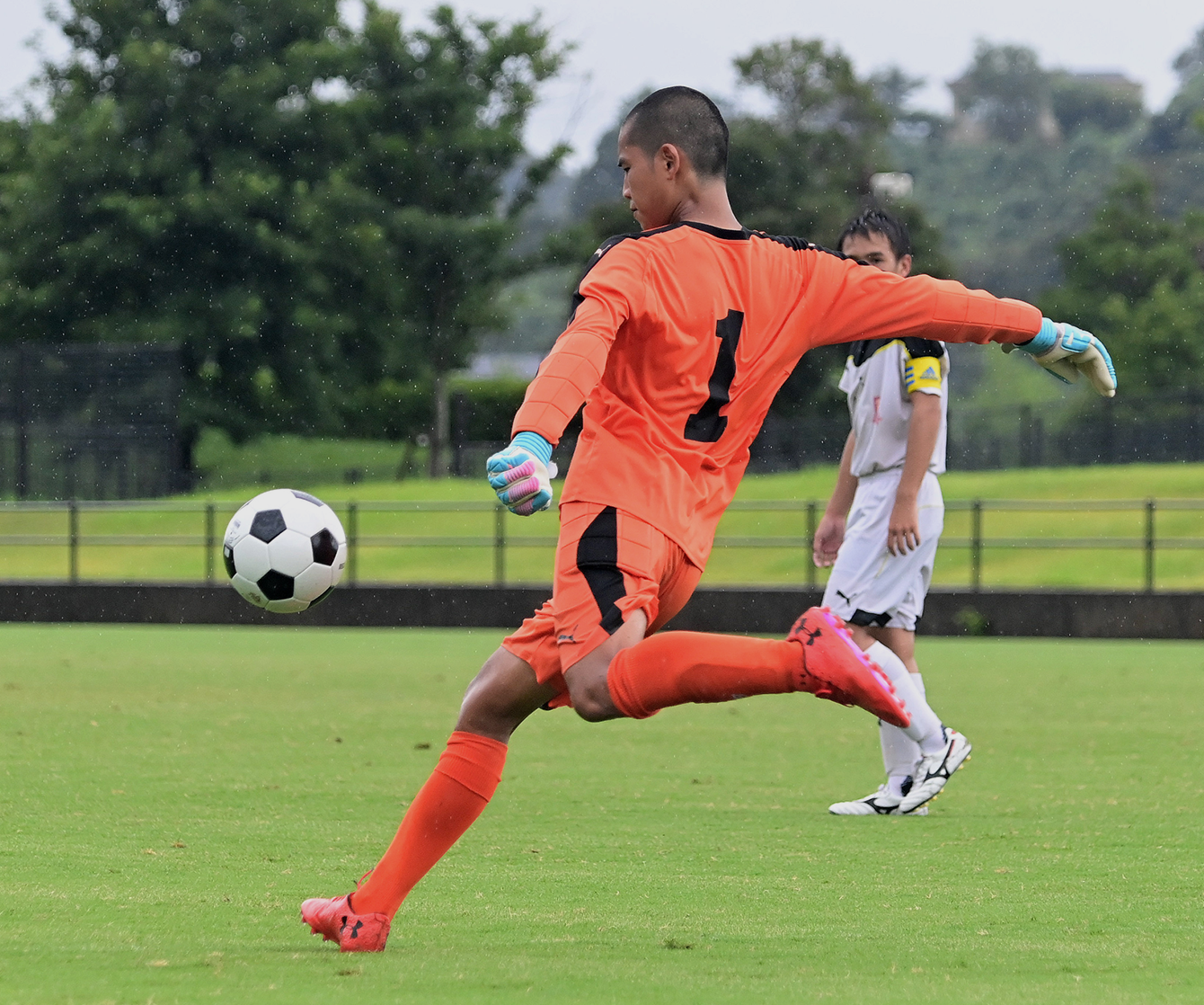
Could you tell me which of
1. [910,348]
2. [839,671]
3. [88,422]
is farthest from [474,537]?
[839,671]

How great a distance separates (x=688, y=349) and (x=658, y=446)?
23cm

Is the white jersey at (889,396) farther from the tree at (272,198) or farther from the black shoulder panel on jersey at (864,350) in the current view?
the tree at (272,198)

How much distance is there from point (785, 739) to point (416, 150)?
37.1 meters

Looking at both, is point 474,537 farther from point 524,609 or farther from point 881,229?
point 881,229

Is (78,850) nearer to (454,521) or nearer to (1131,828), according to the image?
(1131,828)

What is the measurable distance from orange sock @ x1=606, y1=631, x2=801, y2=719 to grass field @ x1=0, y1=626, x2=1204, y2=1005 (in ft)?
1.94

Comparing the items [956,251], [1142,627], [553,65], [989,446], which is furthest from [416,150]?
[956,251]

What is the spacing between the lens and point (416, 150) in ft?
146

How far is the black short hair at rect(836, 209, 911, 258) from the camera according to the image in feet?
21.6

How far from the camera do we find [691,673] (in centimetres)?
383

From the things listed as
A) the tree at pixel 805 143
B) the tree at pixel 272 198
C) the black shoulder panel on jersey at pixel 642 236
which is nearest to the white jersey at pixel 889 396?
the black shoulder panel on jersey at pixel 642 236

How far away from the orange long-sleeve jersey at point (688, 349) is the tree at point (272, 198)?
37.2 metres

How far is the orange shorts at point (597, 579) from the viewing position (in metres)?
3.92

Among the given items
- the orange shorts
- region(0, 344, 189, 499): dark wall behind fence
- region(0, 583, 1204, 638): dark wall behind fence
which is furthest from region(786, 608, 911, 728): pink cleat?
region(0, 344, 189, 499): dark wall behind fence
